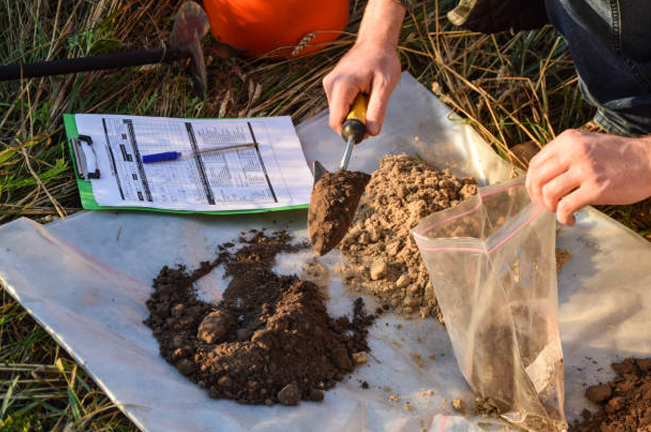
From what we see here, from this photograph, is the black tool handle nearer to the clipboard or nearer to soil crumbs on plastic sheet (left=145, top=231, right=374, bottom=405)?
the clipboard

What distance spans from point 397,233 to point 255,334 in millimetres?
502

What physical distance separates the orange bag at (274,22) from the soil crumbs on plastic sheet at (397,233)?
0.67m

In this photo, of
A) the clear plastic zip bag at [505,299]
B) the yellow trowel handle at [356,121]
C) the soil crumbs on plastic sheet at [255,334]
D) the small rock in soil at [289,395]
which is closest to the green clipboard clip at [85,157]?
the soil crumbs on plastic sheet at [255,334]

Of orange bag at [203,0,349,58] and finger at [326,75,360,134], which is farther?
orange bag at [203,0,349,58]

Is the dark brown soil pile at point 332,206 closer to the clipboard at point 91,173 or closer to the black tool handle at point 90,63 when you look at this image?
the clipboard at point 91,173

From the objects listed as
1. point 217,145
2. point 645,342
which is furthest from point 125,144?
point 645,342

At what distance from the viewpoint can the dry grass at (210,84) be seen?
1847 mm

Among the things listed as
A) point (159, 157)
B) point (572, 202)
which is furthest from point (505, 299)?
point (159, 157)

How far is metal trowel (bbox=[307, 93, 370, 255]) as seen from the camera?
1.36 m

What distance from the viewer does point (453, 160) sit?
1942 millimetres

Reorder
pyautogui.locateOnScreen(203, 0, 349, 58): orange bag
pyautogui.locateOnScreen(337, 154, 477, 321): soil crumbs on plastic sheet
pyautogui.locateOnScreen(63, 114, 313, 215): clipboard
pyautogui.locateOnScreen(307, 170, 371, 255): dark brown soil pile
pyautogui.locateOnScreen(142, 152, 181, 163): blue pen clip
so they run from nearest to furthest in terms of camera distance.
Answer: pyautogui.locateOnScreen(307, 170, 371, 255): dark brown soil pile → pyautogui.locateOnScreen(337, 154, 477, 321): soil crumbs on plastic sheet → pyautogui.locateOnScreen(63, 114, 313, 215): clipboard → pyautogui.locateOnScreen(142, 152, 181, 163): blue pen clip → pyautogui.locateOnScreen(203, 0, 349, 58): orange bag

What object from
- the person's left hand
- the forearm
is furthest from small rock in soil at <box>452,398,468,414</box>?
the forearm

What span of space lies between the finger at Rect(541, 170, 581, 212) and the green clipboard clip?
1175 millimetres

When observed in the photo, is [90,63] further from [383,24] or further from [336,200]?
[336,200]
